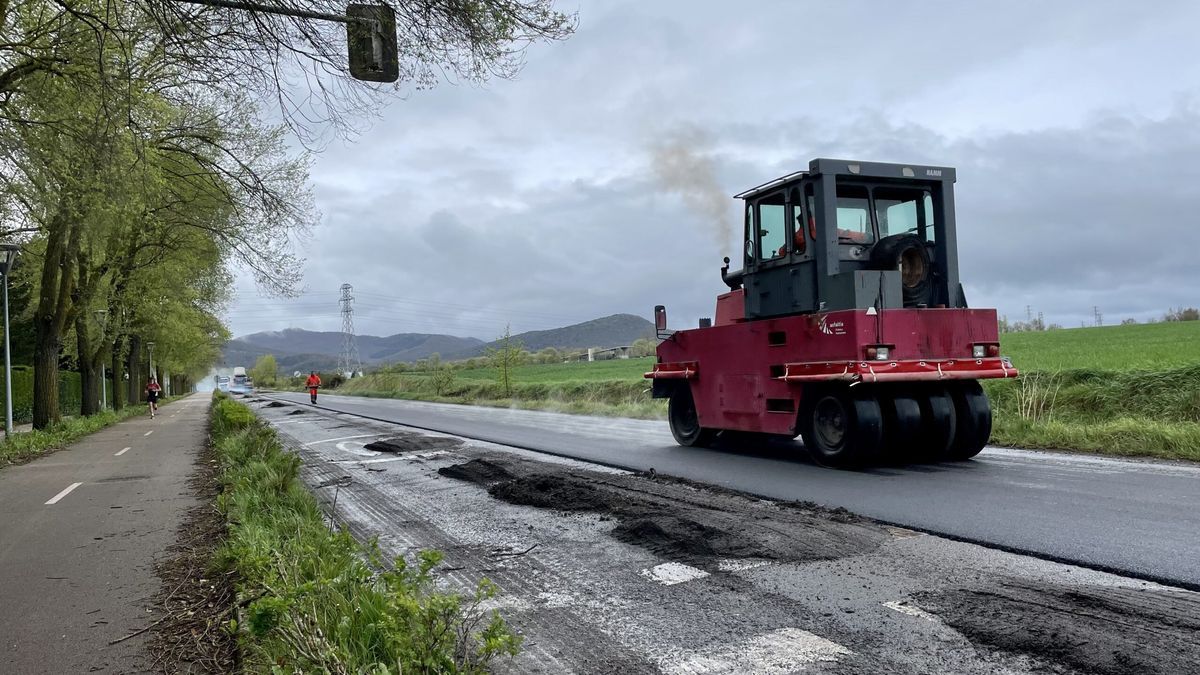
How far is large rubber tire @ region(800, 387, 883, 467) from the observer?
27.3 ft

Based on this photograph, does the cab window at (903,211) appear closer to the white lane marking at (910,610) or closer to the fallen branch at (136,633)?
the white lane marking at (910,610)

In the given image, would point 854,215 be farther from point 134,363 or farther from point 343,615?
point 134,363

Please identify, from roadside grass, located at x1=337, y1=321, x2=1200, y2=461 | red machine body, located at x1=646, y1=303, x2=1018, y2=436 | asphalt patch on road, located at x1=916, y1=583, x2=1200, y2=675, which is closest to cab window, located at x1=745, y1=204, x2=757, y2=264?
red machine body, located at x1=646, y1=303, x2=1018, y2=436

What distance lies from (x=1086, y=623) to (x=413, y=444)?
10.9m

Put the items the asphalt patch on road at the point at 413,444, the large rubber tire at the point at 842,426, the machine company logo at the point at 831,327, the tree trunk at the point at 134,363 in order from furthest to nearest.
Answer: the tree trunk at the point at 134,363
the asphalt patch on road at the point at 413,444
the machine company logo at the point at 831,327
the large rubber tire at the point at 842,426

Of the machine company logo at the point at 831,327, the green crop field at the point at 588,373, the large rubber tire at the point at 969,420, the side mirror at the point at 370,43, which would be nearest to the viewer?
the side mirror at the point at 370,43

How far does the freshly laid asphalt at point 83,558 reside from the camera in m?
3.98

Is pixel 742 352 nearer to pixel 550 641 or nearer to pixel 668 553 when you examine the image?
pixel 668 553

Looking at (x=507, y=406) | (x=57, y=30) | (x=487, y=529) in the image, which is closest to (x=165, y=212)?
(x=57, y=30)

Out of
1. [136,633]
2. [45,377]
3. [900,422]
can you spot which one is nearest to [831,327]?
[900,422]

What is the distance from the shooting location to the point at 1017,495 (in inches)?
257

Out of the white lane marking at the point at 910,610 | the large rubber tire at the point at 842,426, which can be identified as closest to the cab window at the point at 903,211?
the large rubber tire at the point at 842,426

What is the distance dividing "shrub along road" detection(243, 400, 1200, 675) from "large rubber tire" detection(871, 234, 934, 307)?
384cm

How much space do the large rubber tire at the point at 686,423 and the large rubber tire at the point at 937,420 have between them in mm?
3168
